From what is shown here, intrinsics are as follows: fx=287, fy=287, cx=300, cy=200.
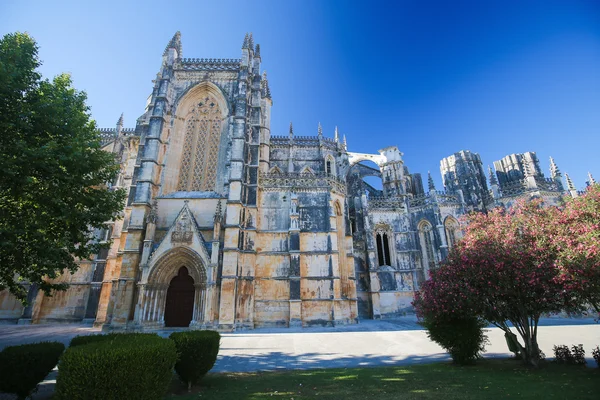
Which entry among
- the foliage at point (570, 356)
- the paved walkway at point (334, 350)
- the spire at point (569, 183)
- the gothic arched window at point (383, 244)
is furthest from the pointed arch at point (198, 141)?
the spire at point (569, 183)

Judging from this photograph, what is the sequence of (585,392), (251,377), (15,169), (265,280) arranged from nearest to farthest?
1. (585,392)
2. (251,377)
3. (15,169)
4. (265,280)

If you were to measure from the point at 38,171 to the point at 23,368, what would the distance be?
6.27 metres

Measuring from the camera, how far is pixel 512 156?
39.6 meters

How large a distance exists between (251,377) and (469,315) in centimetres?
684

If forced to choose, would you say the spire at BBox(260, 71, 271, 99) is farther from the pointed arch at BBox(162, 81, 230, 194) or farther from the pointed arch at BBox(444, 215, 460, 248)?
the pointed arch at BBox(444, 215, 460, 248)

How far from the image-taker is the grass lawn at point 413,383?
6117 millimetres

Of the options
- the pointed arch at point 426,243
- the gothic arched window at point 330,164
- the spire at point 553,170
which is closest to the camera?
the pointed arch at point 426,243

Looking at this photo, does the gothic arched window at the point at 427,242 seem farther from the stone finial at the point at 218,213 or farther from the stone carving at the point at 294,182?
the stone finial at the point at 218,213

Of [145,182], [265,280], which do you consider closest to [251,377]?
[265,280]

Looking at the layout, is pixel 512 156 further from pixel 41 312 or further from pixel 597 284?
pixel 41 312

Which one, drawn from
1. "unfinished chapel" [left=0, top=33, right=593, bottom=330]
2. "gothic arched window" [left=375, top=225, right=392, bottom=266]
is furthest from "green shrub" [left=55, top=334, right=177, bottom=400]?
"gothic arched window" [left=375, top=225, right=392, bottom=266]

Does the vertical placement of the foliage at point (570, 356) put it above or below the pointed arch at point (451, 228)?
below

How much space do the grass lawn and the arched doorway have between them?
12914 millimetres

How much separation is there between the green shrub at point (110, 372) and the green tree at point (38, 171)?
19.6ft
